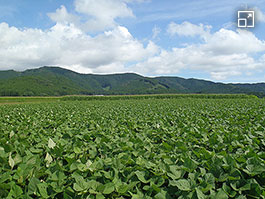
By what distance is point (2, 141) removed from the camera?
3.59 m

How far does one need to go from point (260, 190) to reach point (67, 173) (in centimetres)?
218

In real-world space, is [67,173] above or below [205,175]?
below

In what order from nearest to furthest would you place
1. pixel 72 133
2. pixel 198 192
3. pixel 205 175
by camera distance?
pixel 198 192, pixel 205 175, pixel 72 133

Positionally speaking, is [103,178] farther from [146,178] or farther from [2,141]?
[2,141]

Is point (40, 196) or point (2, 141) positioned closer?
point (40, 196)

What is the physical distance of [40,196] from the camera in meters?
1.90

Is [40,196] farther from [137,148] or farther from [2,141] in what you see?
[2,141]

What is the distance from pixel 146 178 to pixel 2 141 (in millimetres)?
2940

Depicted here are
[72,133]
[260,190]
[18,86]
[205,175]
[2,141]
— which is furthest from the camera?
[18,86]

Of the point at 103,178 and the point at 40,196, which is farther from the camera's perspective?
the point at 103,178

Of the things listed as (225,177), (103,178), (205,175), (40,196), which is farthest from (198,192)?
(40,196)

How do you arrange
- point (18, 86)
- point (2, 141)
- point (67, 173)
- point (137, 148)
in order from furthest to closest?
point (18, 86), point (2, 141), point (137, 148), point (67, 173)

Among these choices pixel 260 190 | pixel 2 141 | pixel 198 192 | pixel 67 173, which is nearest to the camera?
pixel 198 192

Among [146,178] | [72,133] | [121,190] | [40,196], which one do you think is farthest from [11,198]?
[72,133]
